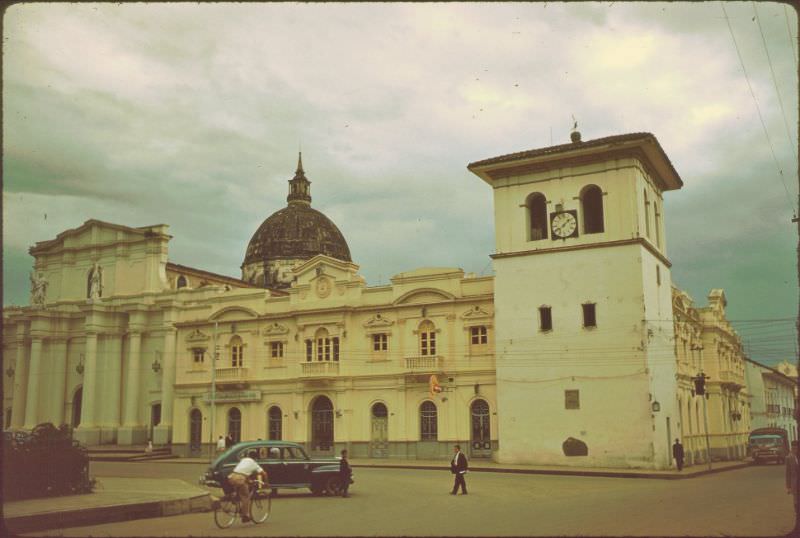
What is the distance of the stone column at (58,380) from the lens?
181 feet

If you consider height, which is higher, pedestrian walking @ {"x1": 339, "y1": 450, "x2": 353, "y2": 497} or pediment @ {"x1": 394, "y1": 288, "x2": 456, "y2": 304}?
pediment @ {"x1": 394, "y1": 288, "x2": 456, "y2": 304}

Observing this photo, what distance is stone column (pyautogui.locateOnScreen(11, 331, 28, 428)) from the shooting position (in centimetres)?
5569

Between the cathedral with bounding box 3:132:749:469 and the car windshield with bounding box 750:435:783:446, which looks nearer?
the cathedral with bounding box 3:132:749:469

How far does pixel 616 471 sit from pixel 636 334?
610 centimetres

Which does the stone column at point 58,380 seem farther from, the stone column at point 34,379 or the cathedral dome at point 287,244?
the cathedral dome at point 287,244

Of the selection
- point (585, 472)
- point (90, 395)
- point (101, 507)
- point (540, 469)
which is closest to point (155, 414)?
point (90, 395)

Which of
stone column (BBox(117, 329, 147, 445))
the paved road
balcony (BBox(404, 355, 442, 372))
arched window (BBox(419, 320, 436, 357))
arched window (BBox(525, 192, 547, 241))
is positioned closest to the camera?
the paved road

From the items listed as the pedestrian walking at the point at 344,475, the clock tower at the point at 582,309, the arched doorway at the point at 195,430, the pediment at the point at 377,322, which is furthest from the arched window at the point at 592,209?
the arched doorway at the point at 195,430

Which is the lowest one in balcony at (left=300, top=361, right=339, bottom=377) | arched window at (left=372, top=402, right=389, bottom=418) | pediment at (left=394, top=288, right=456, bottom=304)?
arched window at (left=372, top=402, right=389, bottom=418)

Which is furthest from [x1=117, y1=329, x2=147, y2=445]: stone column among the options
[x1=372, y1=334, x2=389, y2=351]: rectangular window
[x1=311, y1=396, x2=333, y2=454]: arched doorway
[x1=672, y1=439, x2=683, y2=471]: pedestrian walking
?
[x1=672, y1=439, x2=683, y2=471]: pedestrian walking

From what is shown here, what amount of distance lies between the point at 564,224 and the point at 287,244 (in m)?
36.4

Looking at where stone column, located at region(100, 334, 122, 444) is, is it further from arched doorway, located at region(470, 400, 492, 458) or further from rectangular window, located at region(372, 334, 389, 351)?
arched doorway, located at region(470, 400, 492, 458)

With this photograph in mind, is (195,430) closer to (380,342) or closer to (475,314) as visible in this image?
(380,342)

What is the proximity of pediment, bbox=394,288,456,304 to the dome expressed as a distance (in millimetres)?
26191
